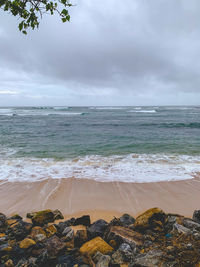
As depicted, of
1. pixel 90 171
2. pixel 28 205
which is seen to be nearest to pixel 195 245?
pixel 28 205

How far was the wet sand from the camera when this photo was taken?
4.36 meters

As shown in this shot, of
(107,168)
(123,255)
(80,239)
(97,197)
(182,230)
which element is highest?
(182,230)

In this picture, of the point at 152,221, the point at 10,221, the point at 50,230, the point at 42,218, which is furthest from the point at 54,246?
the point at 152,221

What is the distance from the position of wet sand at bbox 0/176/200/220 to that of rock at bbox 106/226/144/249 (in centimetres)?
112

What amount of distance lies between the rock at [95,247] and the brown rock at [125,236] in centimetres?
17

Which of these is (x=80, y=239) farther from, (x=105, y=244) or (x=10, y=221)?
(x=10, y=221)

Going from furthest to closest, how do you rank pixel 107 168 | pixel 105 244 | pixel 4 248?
pixel 107 168
pixel 105 244
pixel 4 248

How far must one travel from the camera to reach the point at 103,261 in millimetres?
2385

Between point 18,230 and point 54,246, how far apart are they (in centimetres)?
96

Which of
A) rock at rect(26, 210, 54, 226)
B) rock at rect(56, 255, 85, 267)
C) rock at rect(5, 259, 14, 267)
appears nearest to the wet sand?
rock at rect(26, 210, 54, 226)

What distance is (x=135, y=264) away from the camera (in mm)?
2182

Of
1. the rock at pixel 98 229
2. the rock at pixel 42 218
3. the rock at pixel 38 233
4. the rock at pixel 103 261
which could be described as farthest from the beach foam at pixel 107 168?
the rock at pixel 103 261

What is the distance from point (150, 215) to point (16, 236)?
2710 millimetres

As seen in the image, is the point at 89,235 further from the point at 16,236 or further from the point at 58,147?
the point at 58,147
